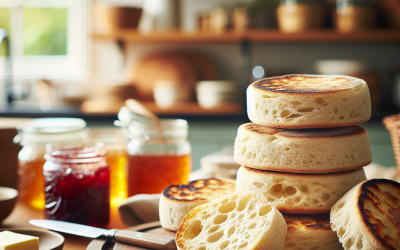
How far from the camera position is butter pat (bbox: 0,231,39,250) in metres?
0.68

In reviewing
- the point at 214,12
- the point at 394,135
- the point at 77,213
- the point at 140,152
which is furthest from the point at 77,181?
the point at 214,12

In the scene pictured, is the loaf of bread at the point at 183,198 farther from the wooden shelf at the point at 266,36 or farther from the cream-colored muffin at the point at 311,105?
the wooden shelf at the point at 266,36

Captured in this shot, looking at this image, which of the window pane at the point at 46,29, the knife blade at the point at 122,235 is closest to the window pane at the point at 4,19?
the window pane at the point at 46,29

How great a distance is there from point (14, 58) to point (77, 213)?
3.52m

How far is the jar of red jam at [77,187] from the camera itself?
957 millimetres

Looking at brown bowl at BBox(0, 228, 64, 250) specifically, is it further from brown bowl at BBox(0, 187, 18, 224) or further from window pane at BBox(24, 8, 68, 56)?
window pane at BBox(24, 8, 68, 56)

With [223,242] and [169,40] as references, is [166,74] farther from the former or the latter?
[223,242]

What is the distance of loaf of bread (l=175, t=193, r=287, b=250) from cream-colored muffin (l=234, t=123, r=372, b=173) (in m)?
0.08

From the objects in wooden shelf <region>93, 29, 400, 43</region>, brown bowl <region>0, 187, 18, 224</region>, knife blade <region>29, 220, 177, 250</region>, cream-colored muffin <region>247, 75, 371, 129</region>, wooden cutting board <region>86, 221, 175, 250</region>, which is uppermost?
wooden shelf <region>93, 29, 400, 43</region>

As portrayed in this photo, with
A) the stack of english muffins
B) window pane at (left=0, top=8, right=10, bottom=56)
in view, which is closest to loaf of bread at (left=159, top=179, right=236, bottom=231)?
the stack of english muffins

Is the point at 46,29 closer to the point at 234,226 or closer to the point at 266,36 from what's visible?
the point at 266,36

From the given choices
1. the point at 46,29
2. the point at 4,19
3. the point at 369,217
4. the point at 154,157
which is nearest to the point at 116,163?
the point at 154,157

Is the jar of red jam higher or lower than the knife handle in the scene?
higher

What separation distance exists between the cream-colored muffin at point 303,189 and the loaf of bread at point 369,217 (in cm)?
3
